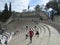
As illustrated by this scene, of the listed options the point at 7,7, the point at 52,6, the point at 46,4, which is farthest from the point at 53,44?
the point at 7,7

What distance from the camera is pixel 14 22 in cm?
9450

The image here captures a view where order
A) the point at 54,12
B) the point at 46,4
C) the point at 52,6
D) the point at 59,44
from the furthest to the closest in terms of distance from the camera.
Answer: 1. the point at 46,4
2. the point at 52,6
3. the point at 54,12
4. the point at 59,44

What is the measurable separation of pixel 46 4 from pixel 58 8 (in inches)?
509

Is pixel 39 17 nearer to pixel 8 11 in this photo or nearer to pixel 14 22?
pixel 14 22

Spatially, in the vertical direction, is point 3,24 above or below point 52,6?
below

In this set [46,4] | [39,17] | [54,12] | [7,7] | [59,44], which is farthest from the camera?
[7,7]

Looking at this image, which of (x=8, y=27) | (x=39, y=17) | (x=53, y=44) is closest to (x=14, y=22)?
(x=8, y=27)

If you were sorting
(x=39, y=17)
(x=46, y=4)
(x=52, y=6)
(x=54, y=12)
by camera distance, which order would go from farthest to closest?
(x=46, y=4), (x=52, y=6), (x=54, y=12), (x=39, y=17)

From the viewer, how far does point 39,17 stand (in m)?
89.9

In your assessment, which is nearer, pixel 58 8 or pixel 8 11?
pixel 58 8

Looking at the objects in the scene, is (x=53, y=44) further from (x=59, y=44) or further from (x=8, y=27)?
(x=8, y=27)

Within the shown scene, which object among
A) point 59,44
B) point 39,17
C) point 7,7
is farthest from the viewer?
point 7,7

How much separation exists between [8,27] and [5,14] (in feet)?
65.1

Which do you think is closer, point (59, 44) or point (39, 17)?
point (59, 44)
